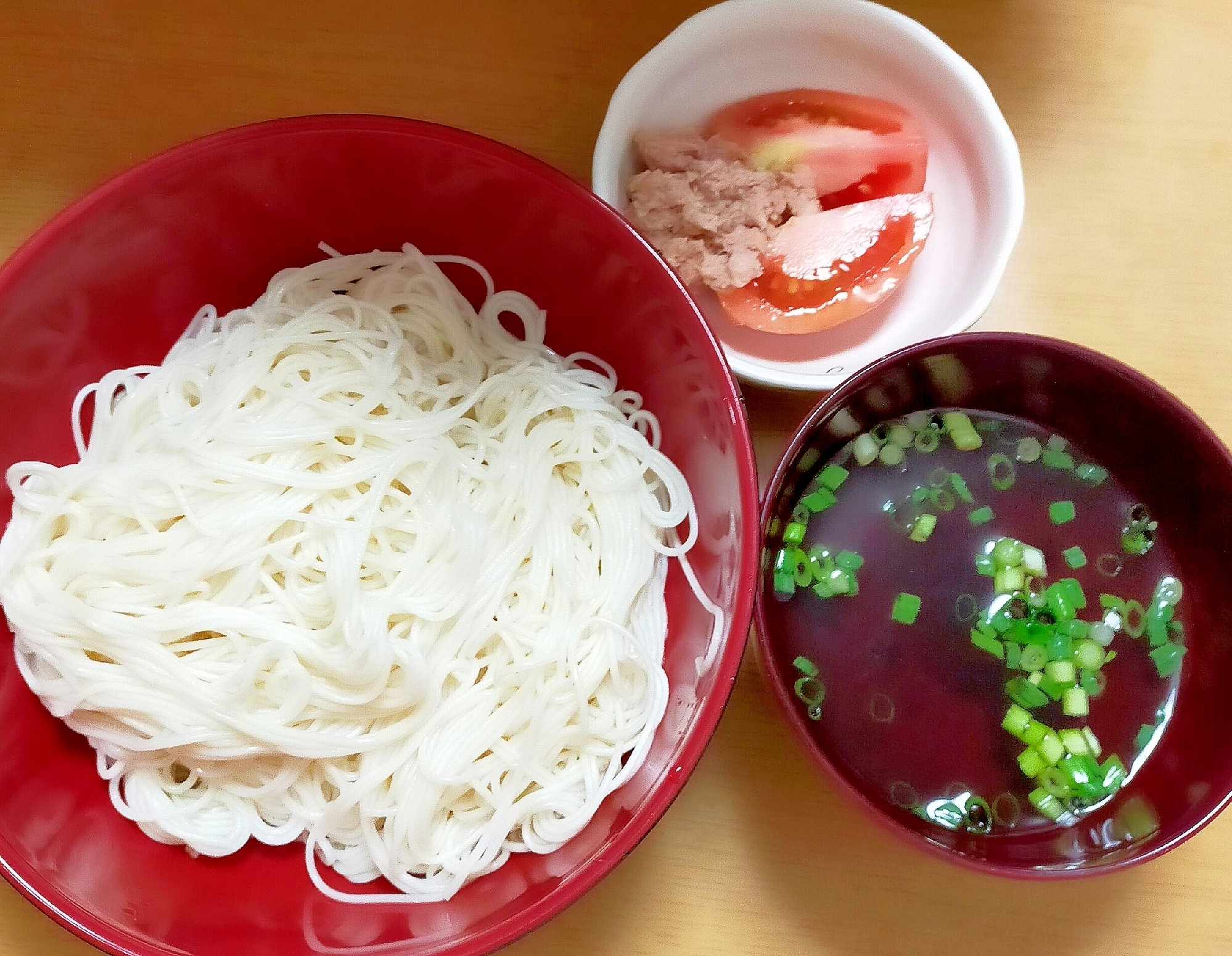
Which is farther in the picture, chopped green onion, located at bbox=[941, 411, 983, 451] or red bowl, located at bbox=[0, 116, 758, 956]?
chopped green onion, located at bbox=[941, 411, 983, 451]

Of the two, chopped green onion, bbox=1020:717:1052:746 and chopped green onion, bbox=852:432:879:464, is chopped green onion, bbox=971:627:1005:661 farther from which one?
chopped green onion, bbox=852:432:879:464

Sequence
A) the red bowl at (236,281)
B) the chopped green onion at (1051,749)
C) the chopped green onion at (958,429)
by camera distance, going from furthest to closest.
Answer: the chopped green onion at (958,429) → the chopped green onion at (1051,749) → the red bowl at (236,281)

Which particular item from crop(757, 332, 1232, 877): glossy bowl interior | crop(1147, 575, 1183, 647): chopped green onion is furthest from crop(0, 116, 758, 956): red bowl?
crop(1147, 575, 1183, 647): chopped green onion

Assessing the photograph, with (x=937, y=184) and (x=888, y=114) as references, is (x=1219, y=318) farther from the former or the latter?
(x=888, y=114)

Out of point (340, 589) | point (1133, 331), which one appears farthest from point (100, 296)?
point (1133, 331)

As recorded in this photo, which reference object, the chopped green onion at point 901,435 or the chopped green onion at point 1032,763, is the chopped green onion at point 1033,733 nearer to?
the chopped green onion at point 1032,763

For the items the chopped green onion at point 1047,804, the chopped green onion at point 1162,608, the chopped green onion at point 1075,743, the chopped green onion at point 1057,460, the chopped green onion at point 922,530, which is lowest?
the chopped green onion at point 1047,804

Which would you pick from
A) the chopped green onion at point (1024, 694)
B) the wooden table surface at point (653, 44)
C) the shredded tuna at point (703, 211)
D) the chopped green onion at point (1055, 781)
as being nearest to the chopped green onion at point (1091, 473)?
the wooden table surface at point (653, 44)
